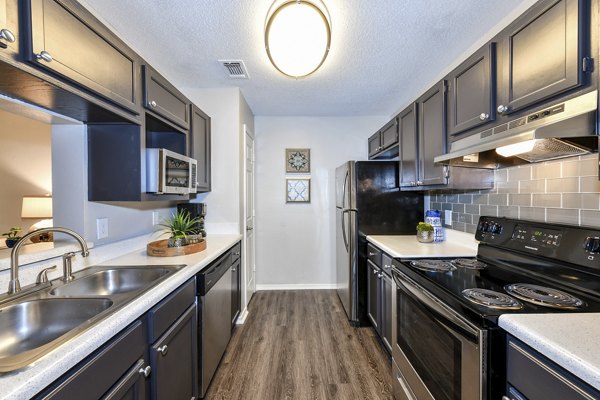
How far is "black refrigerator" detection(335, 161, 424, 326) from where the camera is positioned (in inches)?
105

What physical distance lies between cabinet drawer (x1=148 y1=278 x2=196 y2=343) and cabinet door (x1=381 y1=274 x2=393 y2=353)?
55.4 inches

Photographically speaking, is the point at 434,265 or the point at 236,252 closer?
the point at 434,265

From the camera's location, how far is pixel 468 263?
1.59 meters

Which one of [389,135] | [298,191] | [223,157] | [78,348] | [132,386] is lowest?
[132,386]

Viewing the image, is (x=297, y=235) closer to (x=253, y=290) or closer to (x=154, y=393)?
(x=253, y=290)

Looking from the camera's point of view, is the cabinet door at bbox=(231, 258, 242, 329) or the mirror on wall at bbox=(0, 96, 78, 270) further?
the cabinet door at bbox=(231, 258, 242, 329)

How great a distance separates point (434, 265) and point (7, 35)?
2.08 meters

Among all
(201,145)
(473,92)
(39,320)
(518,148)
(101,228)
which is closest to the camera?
(39,320)

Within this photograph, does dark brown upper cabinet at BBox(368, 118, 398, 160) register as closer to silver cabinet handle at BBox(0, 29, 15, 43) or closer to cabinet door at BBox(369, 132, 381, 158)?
cabinet door at BBox(369, 132, 381, 158)

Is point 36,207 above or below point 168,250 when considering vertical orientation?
above

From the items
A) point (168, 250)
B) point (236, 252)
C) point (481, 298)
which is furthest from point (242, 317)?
point (481, 298)

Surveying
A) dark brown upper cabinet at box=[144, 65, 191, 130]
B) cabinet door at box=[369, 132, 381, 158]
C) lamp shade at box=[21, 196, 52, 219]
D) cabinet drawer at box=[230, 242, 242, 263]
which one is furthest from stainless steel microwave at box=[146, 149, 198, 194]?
cabinet door at box=[369, 132, 381, 158]

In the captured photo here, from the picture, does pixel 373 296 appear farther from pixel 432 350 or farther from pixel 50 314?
pixel 50 314

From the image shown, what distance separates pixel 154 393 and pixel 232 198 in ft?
6.10
